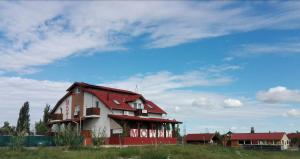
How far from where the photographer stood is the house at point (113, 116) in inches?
2041

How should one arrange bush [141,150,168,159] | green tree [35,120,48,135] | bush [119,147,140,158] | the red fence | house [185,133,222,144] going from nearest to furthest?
bush [141,150,168,159], bush [119,147,140,158], the red fence, green tree [35,120,48,135], house [185,133,222,144]

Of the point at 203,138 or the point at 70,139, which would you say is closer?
the point at 70,139

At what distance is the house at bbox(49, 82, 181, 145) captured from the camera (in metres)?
51.8

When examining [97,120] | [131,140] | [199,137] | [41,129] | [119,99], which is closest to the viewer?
[131,140]

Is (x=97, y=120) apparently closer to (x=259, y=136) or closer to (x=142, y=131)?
(x=142, y=131)

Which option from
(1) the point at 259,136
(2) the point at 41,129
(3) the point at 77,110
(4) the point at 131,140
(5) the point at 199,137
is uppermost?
(3) the point at 77,110

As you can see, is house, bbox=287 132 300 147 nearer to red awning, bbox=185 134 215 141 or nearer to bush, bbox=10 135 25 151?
red awning, bbox=185 134 215 141

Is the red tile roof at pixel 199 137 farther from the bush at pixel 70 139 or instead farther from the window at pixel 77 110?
the bush at pixel 70 139

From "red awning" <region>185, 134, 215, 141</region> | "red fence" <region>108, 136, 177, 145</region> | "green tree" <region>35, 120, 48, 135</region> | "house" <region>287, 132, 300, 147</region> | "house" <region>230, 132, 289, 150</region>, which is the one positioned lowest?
"house" <region>287, 132, 300, 147</region>

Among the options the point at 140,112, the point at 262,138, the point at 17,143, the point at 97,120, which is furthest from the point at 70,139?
the point at 262,138

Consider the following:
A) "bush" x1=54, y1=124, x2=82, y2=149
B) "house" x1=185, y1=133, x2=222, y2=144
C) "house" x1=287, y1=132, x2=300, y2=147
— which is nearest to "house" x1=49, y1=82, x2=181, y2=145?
"bush" x1=54, y1=124, x2=82, y2=149

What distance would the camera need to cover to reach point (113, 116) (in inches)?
2031

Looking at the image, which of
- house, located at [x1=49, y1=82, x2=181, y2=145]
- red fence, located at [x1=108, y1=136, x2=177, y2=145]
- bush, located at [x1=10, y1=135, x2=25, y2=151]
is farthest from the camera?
house, located at [x1=49, y1=82, x2=181, y2=145]

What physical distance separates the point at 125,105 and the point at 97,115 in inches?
162
